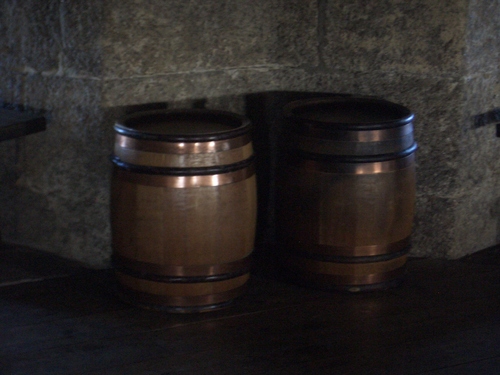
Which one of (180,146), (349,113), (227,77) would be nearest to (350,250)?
(349,113)

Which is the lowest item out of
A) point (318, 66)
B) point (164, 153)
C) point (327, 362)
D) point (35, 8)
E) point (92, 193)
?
point (327, 362)

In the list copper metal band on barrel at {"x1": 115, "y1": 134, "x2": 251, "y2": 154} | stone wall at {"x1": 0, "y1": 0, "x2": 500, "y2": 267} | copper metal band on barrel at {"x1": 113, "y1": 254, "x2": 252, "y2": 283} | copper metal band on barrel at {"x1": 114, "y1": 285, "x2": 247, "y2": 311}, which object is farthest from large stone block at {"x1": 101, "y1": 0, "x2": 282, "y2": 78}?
copper metal band on barrel at {"x1": 114, "y1": 285, "x2": 247, "y2": 311}

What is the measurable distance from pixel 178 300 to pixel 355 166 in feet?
2.77

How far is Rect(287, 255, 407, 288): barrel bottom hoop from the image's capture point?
3125 millimetres

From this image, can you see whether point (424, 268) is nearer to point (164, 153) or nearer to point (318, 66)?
point (318, 66)

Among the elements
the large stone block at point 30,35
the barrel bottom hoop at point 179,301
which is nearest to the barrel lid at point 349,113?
the barrel bottom hoop at point 179,301

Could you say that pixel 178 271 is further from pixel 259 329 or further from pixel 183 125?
pixel 183 125

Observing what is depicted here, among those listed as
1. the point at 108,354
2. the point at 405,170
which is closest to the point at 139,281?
the point at 108,354

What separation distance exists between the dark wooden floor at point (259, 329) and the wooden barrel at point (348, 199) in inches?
5.1

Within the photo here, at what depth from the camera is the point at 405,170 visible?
308cm

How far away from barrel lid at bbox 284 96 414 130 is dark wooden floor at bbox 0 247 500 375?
2.31 feet

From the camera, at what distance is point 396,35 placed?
3434 millimetres

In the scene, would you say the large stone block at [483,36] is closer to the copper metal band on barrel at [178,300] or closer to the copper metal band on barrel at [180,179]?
the copper metal band on barrel at [180,179]

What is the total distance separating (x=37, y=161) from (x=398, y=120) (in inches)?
62.7
